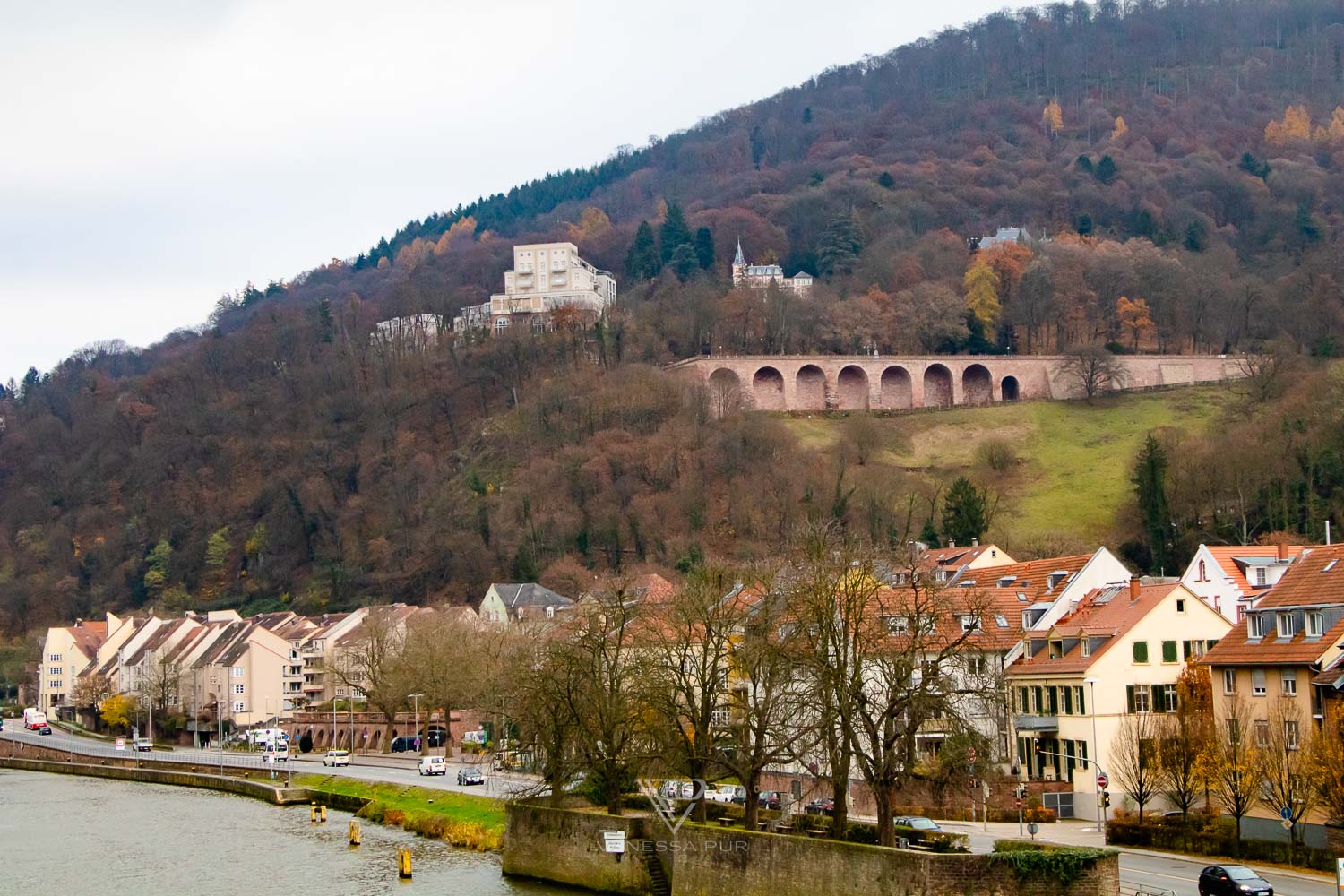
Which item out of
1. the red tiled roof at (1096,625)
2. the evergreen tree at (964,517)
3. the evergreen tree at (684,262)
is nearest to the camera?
the red tiled roof at (1096,625)

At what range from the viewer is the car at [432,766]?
69.1m

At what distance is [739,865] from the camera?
35.8 m

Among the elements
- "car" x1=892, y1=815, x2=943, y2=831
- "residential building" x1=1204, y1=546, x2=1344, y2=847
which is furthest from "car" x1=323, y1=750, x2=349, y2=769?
"residential building" x1=1204, y1=546, x2=1344, y2=847

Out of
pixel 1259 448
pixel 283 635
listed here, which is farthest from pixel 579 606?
pixel 283 635

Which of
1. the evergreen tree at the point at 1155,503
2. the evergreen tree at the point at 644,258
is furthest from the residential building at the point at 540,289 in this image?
the evergreen tree at the point at 1155,503

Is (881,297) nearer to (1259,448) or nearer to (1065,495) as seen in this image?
(1065,495)

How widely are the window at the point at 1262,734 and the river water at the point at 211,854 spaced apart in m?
19.0

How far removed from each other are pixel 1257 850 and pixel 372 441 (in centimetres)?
13162

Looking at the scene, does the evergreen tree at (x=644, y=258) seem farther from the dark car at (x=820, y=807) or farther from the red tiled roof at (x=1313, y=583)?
the red tiled roof at (x=1313, y=583)

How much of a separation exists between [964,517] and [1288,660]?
53.7m

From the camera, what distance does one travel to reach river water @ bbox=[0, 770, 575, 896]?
1864 inches

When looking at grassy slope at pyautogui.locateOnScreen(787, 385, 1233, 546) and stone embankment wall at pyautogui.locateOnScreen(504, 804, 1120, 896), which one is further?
grassy slope at pyautogui.locateOnScreen(787, 385, 1233, 546)

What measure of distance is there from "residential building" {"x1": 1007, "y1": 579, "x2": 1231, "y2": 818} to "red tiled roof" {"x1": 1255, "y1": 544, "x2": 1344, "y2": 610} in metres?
4.95

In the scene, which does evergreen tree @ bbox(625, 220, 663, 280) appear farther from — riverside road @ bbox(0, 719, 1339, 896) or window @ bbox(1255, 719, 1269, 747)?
window @ bbox(1255, 719, 1269, 747)
